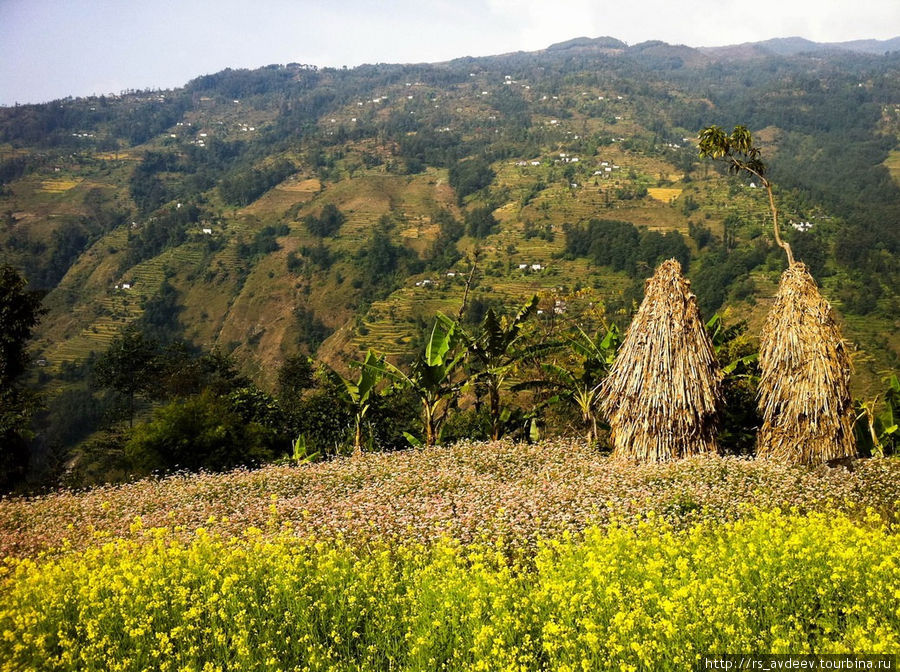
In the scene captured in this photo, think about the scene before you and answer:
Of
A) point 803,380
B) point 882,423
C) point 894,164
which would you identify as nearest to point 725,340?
point 882,423

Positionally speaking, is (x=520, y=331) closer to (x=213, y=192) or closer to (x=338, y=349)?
(x=338, y=349)

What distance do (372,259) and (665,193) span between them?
198 feet

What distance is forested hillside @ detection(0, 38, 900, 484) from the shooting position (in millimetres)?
19078

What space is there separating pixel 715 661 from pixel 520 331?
30.2 feet

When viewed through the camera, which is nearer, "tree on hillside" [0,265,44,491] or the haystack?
the haystack

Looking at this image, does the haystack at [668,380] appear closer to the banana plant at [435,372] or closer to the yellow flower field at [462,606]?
the banana plant at [435,372]

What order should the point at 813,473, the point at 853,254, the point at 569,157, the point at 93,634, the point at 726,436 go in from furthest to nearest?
the point at 569,157, the point at 853,254, the point at 726,436, the point at 813,473, the point at 93,634

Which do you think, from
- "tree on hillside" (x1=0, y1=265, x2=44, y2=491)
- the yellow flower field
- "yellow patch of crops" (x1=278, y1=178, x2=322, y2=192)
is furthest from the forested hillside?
the yellow flower field

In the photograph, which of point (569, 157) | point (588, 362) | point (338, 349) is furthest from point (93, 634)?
point (569, 157)

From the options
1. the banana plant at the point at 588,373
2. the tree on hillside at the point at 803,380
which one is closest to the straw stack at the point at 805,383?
the tree on hillside at the point at 803,380

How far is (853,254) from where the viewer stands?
8062cm

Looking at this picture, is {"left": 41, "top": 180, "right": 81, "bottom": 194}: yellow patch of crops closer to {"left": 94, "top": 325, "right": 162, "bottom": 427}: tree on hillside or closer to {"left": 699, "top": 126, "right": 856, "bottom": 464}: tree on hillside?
{"left": 94, "top": 325, "right": 162, "bottom": 427}: tree on hillside

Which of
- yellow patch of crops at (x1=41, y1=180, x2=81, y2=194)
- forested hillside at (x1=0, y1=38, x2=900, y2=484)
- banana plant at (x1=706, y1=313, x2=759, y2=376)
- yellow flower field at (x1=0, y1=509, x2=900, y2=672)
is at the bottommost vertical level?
forested hillside at (x1=0, y1=38, x2=900, y2=484)

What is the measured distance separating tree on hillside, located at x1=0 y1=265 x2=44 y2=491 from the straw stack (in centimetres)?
1851
